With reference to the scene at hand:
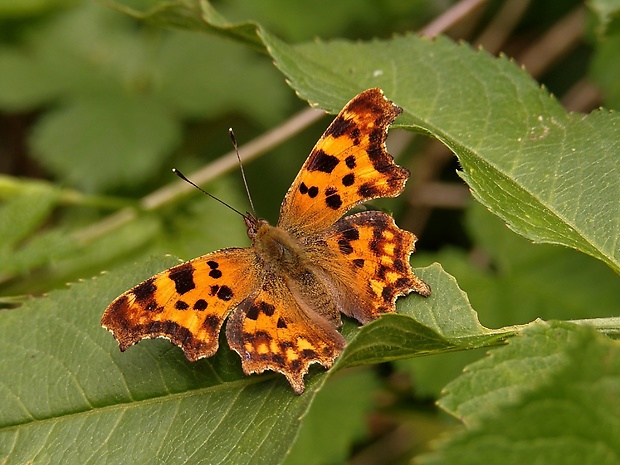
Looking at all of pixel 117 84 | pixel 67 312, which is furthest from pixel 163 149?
pixel 67 312

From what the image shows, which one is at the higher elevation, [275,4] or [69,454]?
[275,4]

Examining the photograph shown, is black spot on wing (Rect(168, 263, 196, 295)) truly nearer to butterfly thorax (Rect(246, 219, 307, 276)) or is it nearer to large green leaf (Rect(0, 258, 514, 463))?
large green leaf (Rect(0, 258, 514, 463))

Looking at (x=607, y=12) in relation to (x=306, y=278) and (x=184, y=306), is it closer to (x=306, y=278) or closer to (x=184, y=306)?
(x=306, y=278)

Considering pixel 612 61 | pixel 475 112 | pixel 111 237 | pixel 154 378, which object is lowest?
pixel 111 237

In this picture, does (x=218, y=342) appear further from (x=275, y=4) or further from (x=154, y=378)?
(x=275, y=4)

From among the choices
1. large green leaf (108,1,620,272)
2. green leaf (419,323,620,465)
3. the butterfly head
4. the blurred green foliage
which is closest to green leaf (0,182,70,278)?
the blurred green foliage
